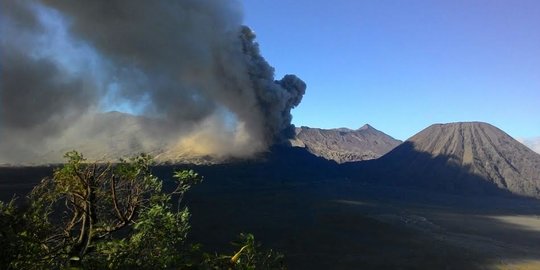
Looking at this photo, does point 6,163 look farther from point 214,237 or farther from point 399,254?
point 399,254

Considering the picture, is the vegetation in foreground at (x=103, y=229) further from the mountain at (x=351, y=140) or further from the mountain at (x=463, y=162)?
the mountain at (x=351, y=140)

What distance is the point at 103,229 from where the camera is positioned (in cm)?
546

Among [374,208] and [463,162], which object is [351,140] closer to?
[463,162]

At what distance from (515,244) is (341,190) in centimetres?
3064

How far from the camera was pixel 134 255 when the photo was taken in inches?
204

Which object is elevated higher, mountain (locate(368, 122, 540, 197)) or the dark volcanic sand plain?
mountain (locate(368, 122, 540, 197))

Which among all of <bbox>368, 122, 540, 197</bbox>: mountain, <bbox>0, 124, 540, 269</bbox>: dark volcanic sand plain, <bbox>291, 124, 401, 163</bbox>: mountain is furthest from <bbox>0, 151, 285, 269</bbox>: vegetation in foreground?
<bbox>291, 124, 401, 163</bbox>: mountain

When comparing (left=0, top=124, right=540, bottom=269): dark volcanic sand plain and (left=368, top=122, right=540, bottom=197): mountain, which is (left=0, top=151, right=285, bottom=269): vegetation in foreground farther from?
(left=368, top=122, right=540, bottom=197): mountain

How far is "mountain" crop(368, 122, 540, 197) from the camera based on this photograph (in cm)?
8338

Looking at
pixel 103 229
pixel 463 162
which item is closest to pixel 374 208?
pixel 103 229

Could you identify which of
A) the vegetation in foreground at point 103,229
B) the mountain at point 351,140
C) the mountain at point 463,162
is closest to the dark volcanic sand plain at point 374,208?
the mountain at point 463,162

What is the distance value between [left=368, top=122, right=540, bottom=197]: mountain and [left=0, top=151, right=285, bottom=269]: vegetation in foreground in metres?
82.0

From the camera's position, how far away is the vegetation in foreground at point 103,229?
4.57 m

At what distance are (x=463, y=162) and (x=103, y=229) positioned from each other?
9518 centimetres
